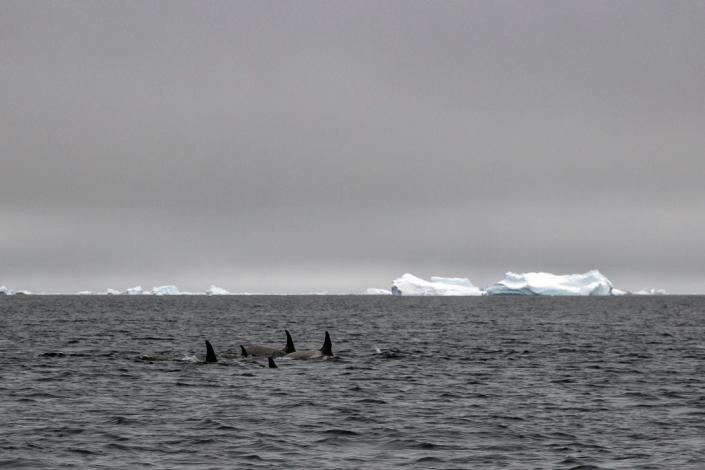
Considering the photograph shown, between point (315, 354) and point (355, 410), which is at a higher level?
point (315, 354)

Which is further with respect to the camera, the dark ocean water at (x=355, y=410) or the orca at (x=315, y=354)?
the orca at (x=315, y=354)

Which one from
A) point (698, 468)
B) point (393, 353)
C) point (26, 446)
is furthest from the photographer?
point (393, 353)

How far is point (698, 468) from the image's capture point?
2028 cm

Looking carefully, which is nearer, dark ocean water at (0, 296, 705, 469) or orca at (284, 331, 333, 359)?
dark ocean water at (0, 296, 705, 469)

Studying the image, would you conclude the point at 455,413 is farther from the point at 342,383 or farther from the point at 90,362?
the point at 90,362

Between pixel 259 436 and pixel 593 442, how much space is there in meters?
7.56

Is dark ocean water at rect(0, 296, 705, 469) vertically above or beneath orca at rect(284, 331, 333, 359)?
beneath

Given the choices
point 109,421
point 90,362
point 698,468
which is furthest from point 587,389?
point 90,362

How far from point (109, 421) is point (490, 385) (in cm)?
1418

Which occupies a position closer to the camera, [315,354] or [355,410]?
[355,410]

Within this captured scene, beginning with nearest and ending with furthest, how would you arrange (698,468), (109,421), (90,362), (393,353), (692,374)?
(698,468) → (109,421) → (692,374) → (90,362) → (393,353)

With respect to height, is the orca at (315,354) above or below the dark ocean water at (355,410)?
above

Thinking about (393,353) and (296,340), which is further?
(296,340)

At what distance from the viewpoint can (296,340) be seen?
64.4 meters
